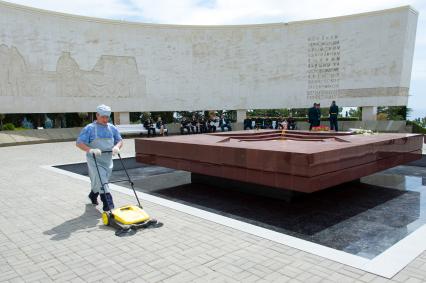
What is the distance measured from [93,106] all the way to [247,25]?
11386mm

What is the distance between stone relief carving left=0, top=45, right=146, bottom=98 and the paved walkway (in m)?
14.4

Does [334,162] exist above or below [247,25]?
below

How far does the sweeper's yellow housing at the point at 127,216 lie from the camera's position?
457 cm

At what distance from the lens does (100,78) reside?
806 inches

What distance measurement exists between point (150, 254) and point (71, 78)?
17937 mm

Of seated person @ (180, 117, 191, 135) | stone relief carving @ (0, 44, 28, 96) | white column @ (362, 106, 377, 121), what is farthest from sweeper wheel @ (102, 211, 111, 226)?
white column @ (362, 106, 377, 121)

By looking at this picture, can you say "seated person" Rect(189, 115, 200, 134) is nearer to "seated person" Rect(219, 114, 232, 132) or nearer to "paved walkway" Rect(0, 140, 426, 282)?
"seated person" Rect(219, 114, 232, 132)

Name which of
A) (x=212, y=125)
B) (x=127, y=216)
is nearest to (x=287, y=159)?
(x=127, y=216)

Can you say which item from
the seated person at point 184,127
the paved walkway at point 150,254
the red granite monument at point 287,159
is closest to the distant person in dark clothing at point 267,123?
the seated person at point 184,127

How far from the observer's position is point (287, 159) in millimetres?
5188

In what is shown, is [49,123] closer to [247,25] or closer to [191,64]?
[191,64]

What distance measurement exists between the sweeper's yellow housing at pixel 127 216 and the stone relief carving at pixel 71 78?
52.0 ft

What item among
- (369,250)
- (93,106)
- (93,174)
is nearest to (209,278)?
(369,250)

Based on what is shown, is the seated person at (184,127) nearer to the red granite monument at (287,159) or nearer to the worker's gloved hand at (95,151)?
the red granite monument at (287,159)
